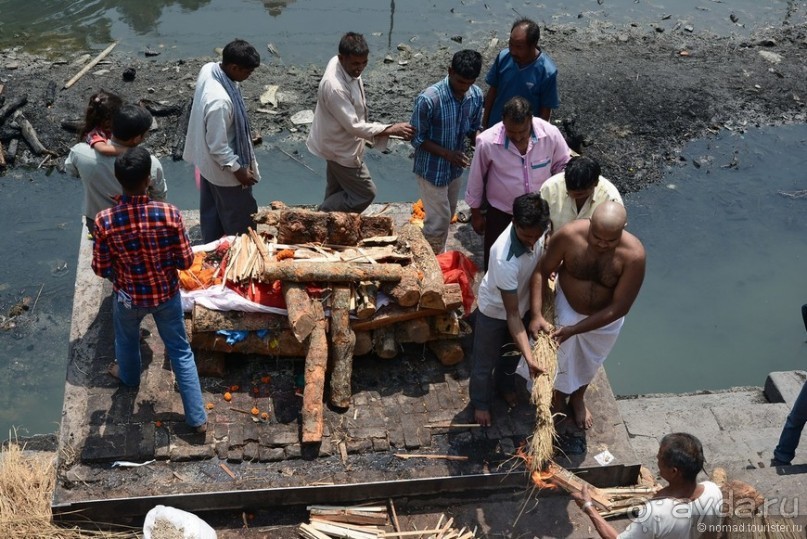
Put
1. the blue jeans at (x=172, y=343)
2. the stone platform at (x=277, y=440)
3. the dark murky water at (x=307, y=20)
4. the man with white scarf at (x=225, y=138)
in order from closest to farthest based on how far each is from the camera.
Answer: the blue jeans at (x=172, y=343)
the stone platform at (x=277, y=440)
the man with white scarf at (x=225, y=138)
the dark murky water at (x=307, y=20)

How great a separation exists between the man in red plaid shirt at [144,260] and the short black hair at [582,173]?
261cm

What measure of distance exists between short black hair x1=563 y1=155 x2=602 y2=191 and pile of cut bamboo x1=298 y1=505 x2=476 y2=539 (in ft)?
8.15

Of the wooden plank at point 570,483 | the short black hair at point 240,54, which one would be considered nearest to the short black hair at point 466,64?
the short black hair at point 240,54

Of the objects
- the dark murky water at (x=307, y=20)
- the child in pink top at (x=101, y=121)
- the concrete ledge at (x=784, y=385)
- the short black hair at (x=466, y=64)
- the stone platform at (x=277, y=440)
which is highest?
the short black hair at (x=466, y=64)

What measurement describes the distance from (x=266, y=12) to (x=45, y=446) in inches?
361

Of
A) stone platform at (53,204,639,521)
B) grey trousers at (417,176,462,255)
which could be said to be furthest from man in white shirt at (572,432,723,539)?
grey trousers at (417,176,462,255)

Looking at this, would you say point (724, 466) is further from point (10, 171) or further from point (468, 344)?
point (10, 171)

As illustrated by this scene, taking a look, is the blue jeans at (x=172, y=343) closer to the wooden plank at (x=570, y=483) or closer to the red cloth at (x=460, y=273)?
the red cloth at (x=460, y=273)

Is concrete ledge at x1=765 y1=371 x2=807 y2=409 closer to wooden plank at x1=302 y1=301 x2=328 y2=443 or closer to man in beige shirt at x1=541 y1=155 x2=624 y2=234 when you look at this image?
man in beige shirt at x1=541 y1=155 x2=624 y2=234

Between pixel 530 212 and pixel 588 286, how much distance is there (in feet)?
2.52

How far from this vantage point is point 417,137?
6516 millimetres

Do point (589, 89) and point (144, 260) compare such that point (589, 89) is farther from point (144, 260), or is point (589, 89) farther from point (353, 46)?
point (144, 260)

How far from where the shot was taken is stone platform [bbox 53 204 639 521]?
5.20 metres

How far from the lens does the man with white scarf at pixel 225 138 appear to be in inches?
235
